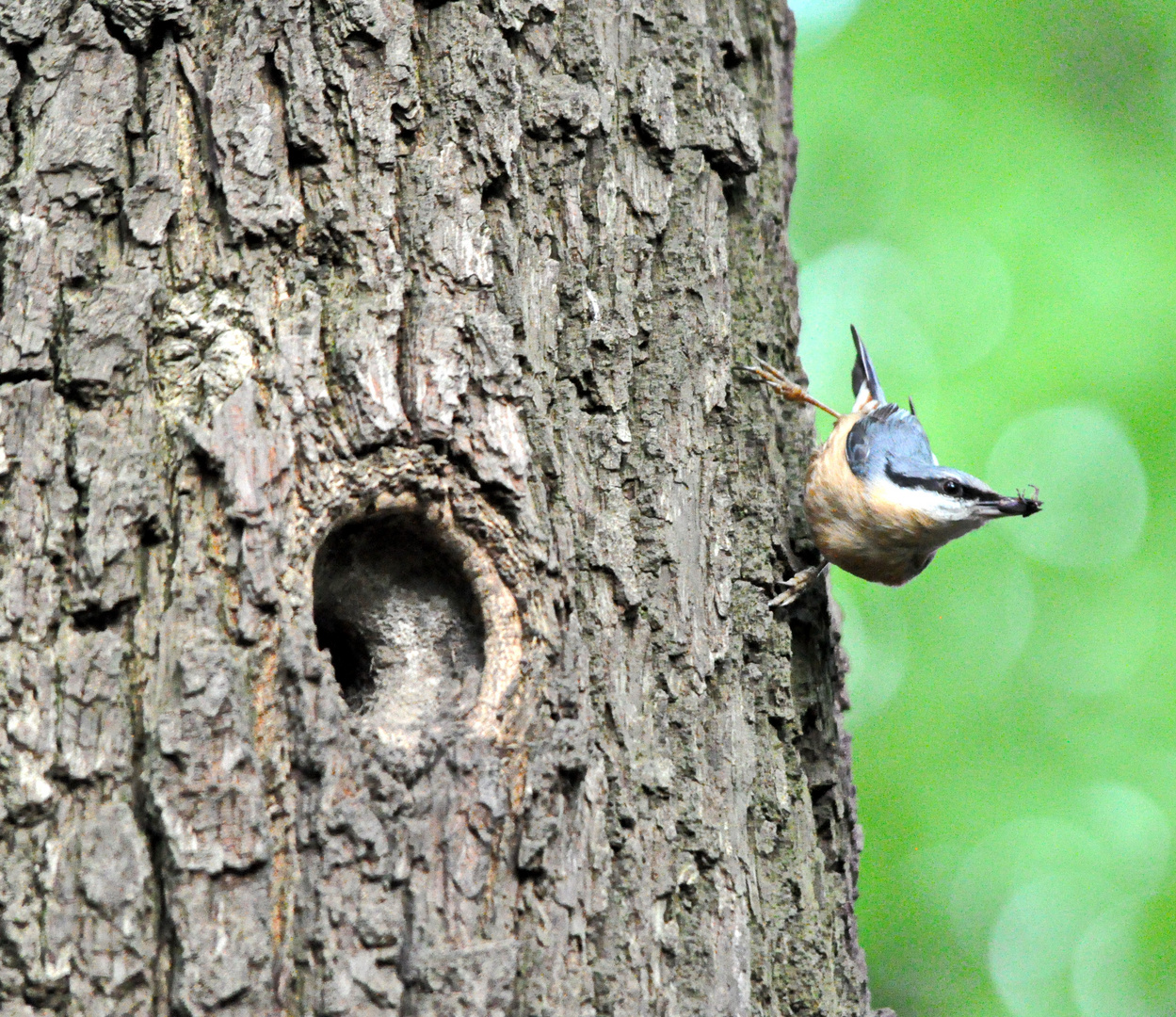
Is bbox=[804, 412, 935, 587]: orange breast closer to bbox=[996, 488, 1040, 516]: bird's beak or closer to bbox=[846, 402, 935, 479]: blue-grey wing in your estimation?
bbox=[846, 402, 935, 479]: blue-grey wing

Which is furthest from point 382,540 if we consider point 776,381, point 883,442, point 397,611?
point 883,442

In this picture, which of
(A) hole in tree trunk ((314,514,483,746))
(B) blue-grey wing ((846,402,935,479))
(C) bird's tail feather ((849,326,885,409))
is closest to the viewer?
(A) hole in tree trunk ((314,514,483,746))

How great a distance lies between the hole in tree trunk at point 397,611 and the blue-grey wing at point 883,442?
1.70 metres

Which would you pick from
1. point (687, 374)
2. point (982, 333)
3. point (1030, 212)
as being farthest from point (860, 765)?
point (687, 374)

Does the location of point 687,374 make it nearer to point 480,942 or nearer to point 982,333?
point 480,942

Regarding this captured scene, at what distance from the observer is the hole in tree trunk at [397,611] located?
1748mm

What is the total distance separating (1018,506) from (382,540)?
76.5 inches

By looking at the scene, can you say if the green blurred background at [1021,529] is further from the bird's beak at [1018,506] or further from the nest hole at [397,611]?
the nest hole at [397,611]

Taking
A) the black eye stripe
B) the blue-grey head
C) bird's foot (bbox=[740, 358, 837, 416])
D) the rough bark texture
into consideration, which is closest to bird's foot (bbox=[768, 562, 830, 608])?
the rough bark texture

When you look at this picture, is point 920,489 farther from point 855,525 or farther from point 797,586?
→ point 797,586

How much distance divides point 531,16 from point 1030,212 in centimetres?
313

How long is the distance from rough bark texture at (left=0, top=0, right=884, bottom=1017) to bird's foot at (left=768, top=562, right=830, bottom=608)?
10 cm

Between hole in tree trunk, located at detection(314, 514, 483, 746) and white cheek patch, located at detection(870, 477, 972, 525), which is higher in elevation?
white cheek patch, located at detection(870, 477, 972, 525)

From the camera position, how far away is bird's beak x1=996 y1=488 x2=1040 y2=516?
9.92 ft
